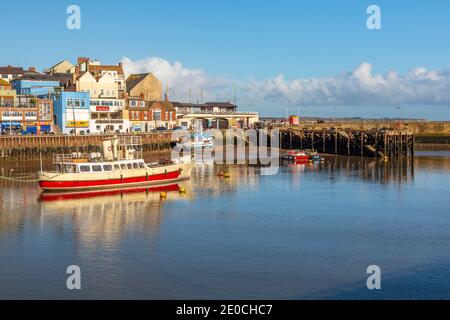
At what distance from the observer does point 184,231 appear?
38.9 metres

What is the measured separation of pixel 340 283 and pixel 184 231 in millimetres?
13789

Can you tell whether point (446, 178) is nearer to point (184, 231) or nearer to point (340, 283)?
point (184, 231)

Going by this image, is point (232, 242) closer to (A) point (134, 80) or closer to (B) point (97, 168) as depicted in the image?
(B) point (97, 168)

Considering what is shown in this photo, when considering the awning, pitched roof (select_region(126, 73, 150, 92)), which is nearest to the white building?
the awning

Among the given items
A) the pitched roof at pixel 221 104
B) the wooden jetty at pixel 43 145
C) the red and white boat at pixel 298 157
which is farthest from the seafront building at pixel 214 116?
the red and white boat at pixel 298 157

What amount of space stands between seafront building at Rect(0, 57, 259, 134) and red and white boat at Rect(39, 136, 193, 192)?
73.5ft

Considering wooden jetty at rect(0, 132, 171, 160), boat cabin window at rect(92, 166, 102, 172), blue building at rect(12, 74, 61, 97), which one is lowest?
boat cabin window at rect(92, 166, 102, 172)

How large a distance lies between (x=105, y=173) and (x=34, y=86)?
5294cm

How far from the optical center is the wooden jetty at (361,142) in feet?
311

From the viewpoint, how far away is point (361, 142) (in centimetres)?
9700

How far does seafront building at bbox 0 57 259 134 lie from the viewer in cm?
9325

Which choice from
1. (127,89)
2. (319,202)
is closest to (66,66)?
(127,89)

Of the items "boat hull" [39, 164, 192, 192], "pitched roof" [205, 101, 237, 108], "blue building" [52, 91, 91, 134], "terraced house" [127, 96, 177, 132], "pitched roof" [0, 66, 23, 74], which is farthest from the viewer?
"pitched roof" [205, 101, 237, 108]

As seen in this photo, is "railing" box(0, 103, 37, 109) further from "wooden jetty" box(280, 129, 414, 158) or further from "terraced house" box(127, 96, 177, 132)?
"wooden jetty" box(280, 129, 414, 158)
